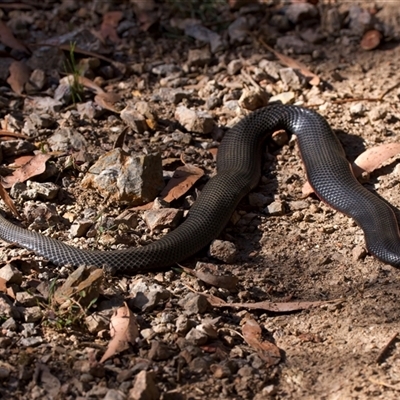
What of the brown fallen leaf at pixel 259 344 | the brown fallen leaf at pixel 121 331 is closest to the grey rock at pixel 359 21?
the brown fallen leaf at pixel 259 344

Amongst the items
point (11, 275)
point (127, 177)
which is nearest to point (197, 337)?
point (11, 275)

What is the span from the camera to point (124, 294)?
5.34 meters

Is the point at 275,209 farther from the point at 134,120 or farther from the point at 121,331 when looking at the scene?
the point at 121,331

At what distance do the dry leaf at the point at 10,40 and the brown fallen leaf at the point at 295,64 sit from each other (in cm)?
229

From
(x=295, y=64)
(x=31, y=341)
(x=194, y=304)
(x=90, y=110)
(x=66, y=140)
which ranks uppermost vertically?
(x=295, y=64)

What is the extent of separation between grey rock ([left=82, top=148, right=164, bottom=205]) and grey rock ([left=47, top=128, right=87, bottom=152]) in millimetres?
501

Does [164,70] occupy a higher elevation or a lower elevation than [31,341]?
higher

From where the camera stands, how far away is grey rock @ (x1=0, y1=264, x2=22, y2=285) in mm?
5262

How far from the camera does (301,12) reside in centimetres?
847

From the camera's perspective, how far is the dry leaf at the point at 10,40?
8044mm

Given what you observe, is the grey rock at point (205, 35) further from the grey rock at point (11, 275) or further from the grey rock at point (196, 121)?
the grey rock at point (11, 275)

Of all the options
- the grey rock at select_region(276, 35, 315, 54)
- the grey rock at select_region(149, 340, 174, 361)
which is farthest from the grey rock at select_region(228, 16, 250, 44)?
the grey rock at select_region(149, 340, 174, 361)

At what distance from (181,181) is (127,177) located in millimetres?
512

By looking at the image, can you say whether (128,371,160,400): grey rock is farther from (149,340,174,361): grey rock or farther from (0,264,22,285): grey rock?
(0,264,22,285): grey rock
